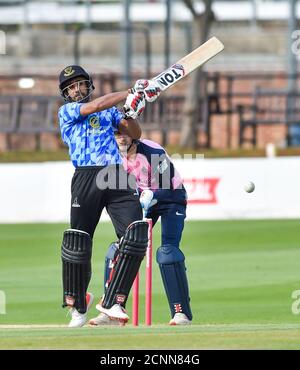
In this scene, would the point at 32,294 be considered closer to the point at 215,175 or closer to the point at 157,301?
the point at 157,301

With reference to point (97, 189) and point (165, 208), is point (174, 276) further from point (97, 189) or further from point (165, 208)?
point (97, 189)

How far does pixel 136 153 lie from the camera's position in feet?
35.9

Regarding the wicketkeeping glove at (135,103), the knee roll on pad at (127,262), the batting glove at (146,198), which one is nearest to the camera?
the wicketkeeping glove at (135,103)

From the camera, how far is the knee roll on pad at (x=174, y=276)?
35.5ft

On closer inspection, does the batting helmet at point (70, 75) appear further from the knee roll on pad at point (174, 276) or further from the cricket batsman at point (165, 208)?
the knee roll on pad at point (174, 276)

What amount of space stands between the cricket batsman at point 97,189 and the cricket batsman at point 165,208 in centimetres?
28

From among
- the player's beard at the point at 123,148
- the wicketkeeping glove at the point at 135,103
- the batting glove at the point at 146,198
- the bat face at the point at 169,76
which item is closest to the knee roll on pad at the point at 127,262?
the batting glove at the point at 146,198

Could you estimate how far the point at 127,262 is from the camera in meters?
10.4

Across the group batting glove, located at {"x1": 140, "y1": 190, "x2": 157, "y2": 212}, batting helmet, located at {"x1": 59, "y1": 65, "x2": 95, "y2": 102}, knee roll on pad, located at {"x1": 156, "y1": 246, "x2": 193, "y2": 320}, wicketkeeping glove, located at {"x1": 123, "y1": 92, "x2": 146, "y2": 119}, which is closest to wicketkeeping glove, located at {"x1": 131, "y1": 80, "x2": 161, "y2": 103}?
wicketkeeping glove, located at {"x1": 123, "y1": 92, "x2": 146, "y2": 119}

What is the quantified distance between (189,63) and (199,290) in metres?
3.99

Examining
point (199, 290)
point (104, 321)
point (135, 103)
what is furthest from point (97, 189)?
point (199, 290)

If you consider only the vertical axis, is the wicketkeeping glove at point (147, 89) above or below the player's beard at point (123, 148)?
above

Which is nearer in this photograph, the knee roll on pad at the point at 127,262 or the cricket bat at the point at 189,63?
the knee roll on pad at the point at 127,262

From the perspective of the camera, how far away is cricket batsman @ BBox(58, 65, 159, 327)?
10.4 metres
